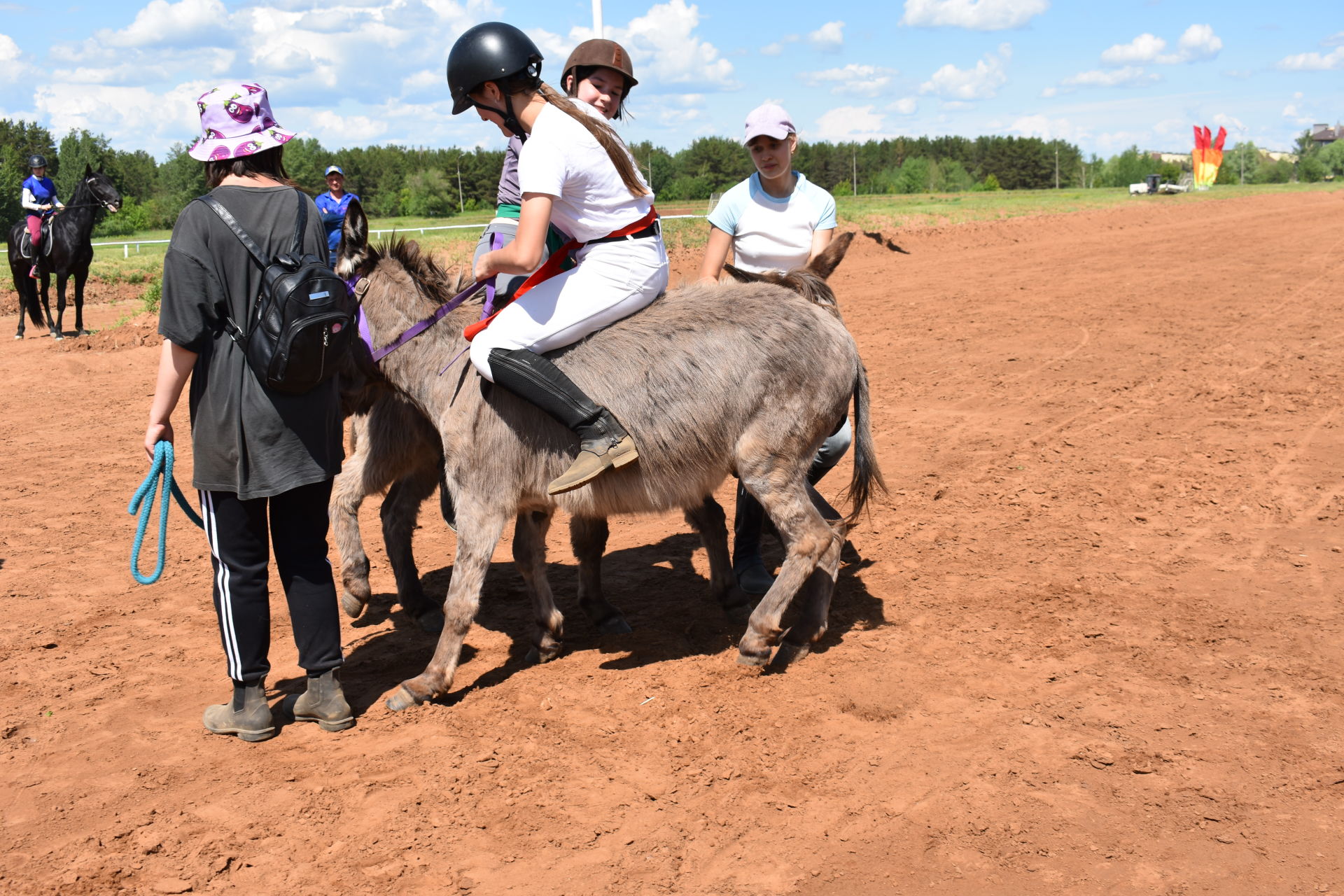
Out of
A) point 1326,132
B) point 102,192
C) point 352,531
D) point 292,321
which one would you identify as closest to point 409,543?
point 352,531

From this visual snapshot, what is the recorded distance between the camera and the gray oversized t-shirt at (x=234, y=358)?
353 cm

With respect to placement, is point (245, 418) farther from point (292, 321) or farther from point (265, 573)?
point (265, 573)

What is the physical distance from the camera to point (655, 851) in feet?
10.4

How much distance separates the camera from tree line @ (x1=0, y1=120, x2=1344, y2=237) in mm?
48938

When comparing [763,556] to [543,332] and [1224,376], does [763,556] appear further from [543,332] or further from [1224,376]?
[1224,376]

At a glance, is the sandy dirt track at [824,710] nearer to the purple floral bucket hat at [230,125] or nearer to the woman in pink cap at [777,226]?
the woman in pink cap at [777,226]

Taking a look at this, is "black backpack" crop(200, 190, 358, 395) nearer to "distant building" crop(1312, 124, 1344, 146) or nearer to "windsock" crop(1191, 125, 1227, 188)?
"windsock" crop(1191, 125, 1227, 188)

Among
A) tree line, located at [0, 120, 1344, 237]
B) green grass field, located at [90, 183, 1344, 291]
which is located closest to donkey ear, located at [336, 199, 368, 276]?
green grass field, located at [90, 183, 1344, 291]

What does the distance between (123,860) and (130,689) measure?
1.48 m

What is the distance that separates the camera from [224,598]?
385 cm

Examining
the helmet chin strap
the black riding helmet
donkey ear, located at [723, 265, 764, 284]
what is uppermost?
the black riding helmet

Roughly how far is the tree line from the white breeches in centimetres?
2926

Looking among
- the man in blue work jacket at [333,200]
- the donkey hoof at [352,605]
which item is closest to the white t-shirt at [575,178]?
the donkey hoof at [352,605]

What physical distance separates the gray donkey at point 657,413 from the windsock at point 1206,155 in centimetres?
6219
